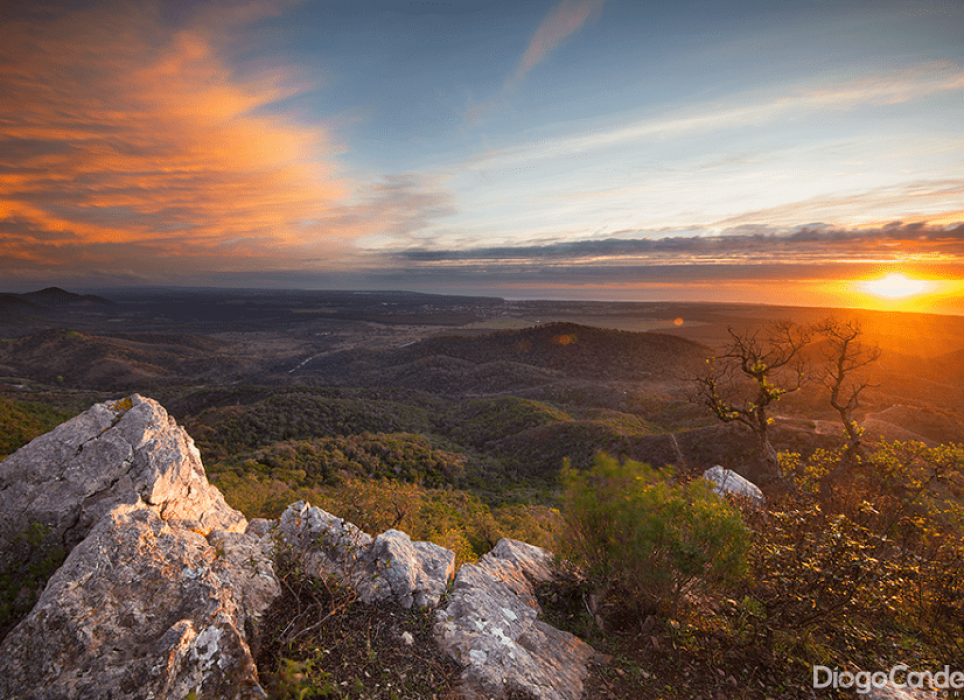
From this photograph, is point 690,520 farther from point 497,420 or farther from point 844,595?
point 497,420

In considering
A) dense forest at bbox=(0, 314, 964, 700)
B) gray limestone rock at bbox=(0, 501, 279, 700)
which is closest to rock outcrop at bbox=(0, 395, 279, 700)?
gray limestone rock at bbox=(0, 501, 279, 700)

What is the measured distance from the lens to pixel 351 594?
6.77 m

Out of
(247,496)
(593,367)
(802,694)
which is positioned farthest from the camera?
(593,367)

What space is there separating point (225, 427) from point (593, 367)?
241ft

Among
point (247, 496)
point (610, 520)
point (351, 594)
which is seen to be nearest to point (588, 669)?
point (610, 520)

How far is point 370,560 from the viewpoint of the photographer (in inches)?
310

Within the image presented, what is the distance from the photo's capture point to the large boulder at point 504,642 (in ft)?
19.8

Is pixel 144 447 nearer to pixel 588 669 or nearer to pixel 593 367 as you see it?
pixel 588 669

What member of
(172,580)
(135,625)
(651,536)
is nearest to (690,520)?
(651,536)

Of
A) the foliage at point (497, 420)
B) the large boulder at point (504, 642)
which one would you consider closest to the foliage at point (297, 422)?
the foliage at point (497, 420)

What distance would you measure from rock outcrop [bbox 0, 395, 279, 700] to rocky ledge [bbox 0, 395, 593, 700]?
0.06 feet

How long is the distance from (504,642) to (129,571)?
587 centimetres

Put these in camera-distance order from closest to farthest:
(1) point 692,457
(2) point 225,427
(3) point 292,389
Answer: (1) point 692,457 → (2) point 225,427 → (3) point 292,389

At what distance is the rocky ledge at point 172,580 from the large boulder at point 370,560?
3cm
